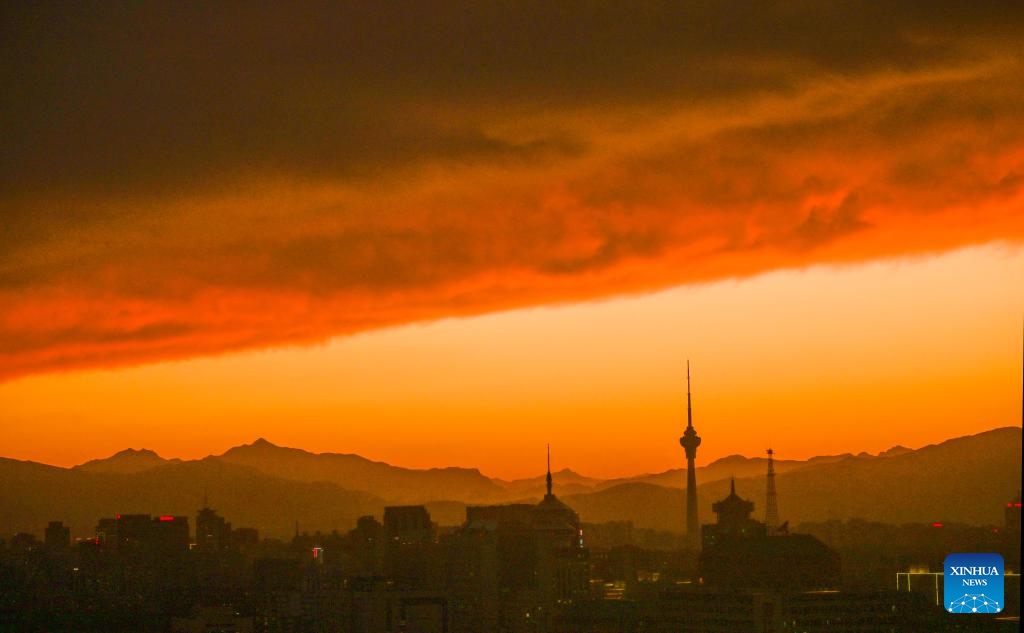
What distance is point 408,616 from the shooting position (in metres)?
25.7

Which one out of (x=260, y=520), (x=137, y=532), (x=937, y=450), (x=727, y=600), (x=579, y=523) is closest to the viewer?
(x=727, y=600)

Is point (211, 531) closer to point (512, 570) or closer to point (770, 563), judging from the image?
point (512, 570)

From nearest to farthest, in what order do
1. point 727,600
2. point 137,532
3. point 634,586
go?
1. point 727,600
2. point 634,586
3. point 137,532

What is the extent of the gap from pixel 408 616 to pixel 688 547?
15.3 m

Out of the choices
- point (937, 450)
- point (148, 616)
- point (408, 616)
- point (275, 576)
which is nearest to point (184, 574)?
point (275, 576)

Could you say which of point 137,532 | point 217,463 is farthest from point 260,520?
point 137,532

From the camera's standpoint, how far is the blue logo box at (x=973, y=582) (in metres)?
5.53

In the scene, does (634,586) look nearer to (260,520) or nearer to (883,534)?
(883,534)

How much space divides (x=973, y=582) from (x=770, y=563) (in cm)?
2487

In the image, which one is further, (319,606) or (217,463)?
(217,463)

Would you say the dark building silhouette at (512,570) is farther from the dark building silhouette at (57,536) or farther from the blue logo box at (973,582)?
the blue logo box at (973,582)

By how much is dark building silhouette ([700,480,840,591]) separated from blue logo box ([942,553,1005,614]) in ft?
71.9

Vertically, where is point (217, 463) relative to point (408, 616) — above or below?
above

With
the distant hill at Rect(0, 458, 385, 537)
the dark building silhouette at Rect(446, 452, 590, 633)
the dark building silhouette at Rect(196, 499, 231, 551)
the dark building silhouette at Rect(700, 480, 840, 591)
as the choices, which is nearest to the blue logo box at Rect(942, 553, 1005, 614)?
the dark building silhouette at Rect(446, 452, 590, 633)
